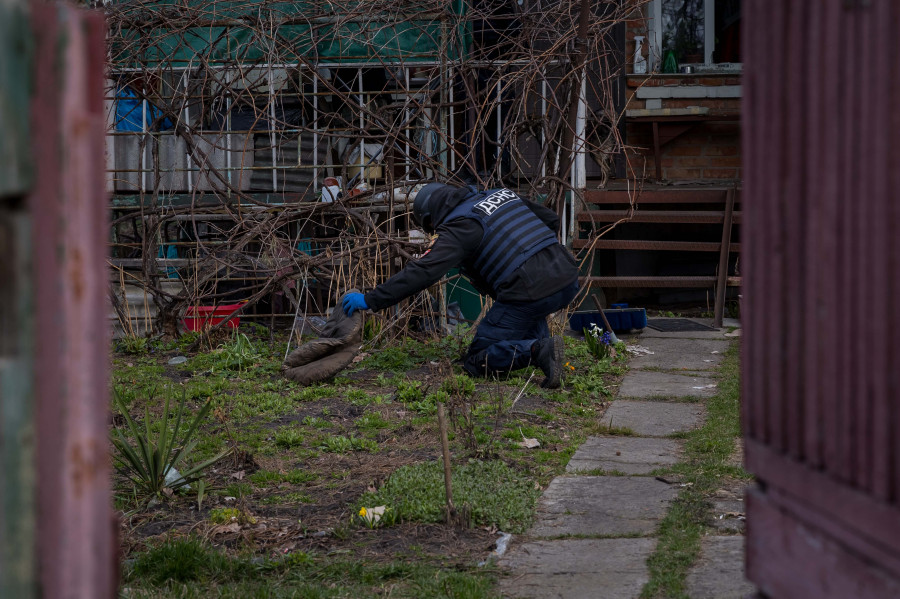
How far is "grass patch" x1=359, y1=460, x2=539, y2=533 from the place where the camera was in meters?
3.80

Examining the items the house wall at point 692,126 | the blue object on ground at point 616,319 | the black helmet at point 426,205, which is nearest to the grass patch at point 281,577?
the black helmet at point 426,205

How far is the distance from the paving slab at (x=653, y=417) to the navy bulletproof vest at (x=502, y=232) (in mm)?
1276

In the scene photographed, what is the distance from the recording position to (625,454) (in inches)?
192

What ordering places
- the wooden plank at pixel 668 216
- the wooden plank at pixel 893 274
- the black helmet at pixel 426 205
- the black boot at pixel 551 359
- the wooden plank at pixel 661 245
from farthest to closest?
the wooden plank at pixel 668 216 → the wooden plank at pixel 661 245 → the black helmet at pixel 426 205 → the black boot at pixel 551 359 → the wooden plank at pixel 893 274

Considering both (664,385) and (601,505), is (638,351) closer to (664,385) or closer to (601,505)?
(664,385)

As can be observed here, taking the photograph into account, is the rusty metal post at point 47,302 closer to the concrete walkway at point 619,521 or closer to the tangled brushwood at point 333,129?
the concrete walkway at point 619,521

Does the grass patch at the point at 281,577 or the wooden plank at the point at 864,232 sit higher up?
the wooden plank at the point at 864,232

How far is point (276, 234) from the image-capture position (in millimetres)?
8477

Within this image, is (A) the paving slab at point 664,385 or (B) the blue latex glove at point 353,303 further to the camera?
(B) the blue latex glove at point 353,303

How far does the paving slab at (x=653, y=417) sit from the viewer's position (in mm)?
5414

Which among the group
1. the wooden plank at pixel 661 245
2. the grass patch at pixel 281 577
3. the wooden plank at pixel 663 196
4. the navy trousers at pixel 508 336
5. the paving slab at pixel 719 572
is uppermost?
the wooden plank at pixel 663 196

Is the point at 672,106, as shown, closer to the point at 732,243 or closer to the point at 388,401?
the point at 732,243

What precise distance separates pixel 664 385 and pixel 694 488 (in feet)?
8.17

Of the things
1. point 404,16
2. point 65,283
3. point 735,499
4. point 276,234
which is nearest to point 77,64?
point 65,283
